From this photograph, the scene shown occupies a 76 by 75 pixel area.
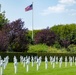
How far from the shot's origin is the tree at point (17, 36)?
51688 mm

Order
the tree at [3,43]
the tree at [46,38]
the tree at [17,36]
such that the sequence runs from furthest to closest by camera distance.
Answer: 1. the tree at [46,38]
2. the tree at [17,36]
3. the tree at [3,43]

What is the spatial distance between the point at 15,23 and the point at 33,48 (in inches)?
335

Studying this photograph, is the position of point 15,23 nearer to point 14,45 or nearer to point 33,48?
point 14,45

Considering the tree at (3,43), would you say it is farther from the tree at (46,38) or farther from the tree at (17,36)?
the tree at (46,38)

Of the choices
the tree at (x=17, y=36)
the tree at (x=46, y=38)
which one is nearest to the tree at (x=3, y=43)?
the tree at (x=17, y=36)

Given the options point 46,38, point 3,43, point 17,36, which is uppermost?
point 17,36

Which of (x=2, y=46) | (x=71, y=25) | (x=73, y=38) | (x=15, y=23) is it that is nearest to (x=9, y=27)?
(x=15, y=23)

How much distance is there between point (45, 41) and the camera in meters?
77.2

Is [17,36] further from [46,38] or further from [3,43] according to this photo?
[46,38]

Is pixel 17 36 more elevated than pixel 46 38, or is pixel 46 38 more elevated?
pixel 17 36

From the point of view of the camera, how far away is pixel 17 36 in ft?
171

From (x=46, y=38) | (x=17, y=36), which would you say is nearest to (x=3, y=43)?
(x=17, y=36)

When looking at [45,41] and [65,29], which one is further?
[65,29]

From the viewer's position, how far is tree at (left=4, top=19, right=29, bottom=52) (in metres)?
51.7
